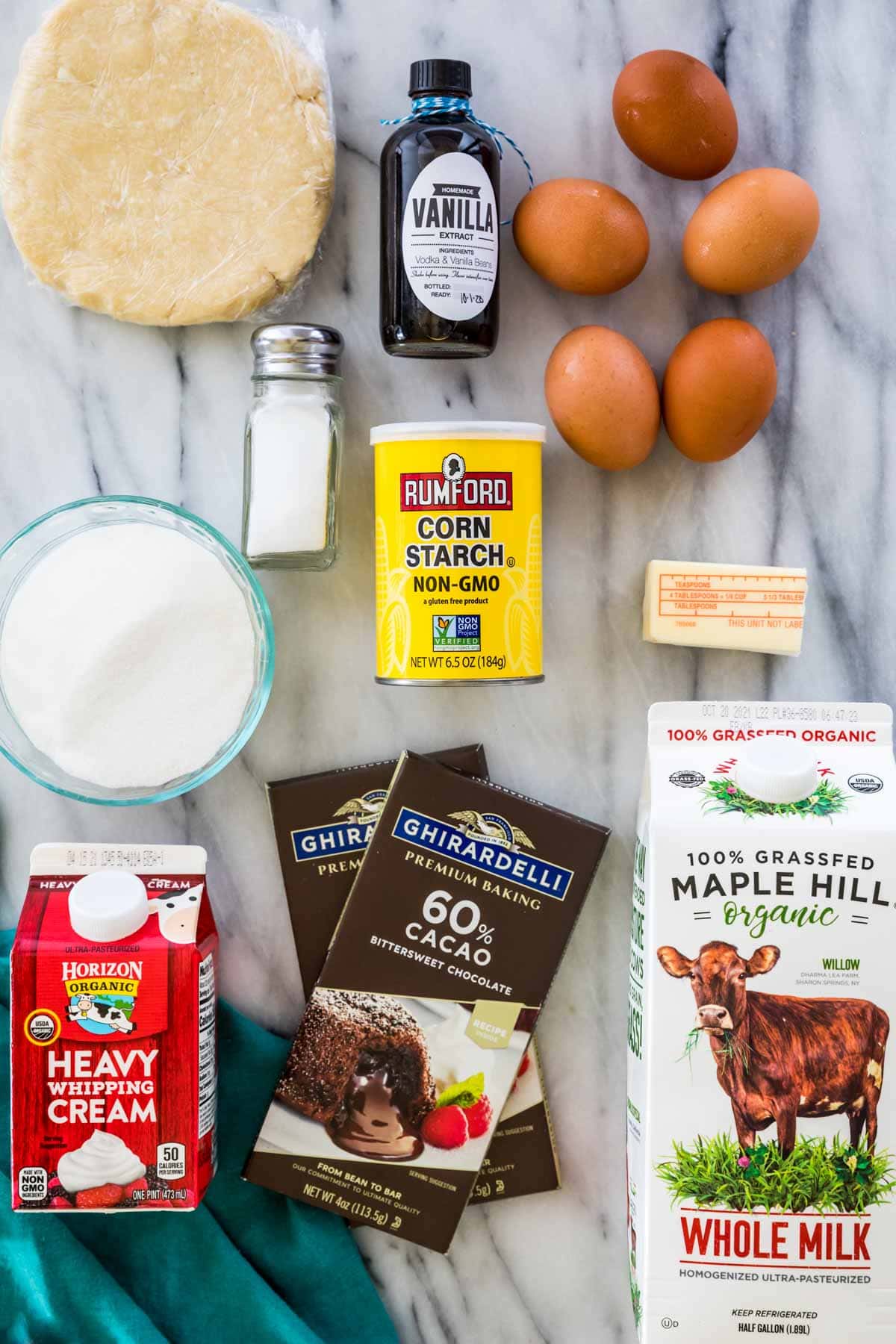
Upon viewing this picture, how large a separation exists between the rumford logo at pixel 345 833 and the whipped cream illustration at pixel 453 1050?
0.18m

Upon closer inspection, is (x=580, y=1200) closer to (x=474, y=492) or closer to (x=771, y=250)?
(x=474, y=492)

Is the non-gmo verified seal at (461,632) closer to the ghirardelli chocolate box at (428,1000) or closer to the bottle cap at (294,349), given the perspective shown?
the ghirardelli chocolate box at (428,1000)

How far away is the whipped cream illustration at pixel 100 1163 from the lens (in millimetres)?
885

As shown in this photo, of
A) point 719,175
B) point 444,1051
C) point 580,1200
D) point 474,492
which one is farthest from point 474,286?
point 580,1200

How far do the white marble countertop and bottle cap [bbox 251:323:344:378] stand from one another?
0.06 m

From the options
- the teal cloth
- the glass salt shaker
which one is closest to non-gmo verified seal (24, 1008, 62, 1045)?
the teal cloth

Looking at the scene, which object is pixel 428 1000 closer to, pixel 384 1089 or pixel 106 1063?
pixel 384 1089

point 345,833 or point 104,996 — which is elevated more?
point 345,833

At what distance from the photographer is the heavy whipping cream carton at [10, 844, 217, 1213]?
2.88 ft

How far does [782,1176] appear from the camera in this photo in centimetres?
89

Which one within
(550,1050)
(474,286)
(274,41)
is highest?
(274,41)

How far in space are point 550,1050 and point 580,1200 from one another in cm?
15

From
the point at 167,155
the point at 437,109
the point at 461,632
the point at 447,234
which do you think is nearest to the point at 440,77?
the point at 437,109

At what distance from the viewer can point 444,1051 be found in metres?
0.97
